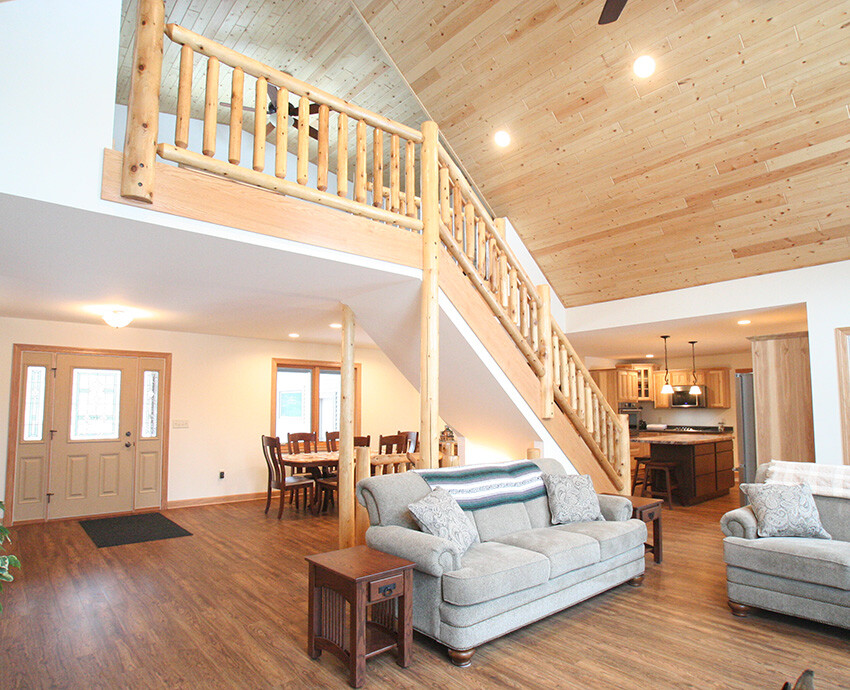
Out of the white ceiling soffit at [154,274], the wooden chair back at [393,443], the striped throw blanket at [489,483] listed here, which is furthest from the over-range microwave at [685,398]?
the white ceiling soffit at [154,274]

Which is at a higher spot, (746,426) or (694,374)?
(694,374)

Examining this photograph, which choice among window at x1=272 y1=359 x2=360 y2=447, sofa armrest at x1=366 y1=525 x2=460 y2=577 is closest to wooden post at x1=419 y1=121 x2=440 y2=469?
sofa armrest at x1=366 y1=525 x2=460 y2=577

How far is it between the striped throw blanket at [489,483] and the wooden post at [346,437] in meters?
1.37

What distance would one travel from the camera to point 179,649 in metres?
3.16

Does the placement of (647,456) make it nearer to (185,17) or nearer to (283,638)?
(283,638)

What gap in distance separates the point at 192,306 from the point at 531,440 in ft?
11.9

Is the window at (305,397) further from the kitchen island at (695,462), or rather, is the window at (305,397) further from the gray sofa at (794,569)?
the gray sofa at (794,569)

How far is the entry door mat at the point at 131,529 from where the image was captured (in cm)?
575

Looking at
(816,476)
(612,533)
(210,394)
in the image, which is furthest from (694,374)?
(210,394)

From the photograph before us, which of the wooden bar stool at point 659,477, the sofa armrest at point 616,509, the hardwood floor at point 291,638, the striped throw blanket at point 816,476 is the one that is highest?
the striped throw blanket at point 816,476

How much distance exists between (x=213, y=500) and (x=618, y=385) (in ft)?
24.0

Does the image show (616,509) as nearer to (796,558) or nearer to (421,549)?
(796,558)

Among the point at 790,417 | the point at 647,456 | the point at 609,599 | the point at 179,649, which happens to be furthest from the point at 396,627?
the point at 647,456

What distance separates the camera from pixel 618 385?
10648 mm
